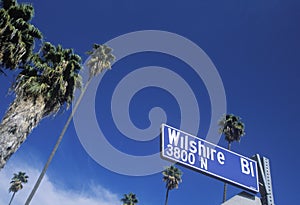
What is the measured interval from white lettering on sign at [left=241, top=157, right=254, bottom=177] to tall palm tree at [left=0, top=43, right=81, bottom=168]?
8.97m

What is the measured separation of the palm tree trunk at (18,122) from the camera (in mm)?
10836

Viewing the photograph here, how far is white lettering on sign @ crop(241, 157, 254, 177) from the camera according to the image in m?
5.77

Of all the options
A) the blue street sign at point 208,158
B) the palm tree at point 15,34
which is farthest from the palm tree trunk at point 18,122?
the blue street sign at point 208,158

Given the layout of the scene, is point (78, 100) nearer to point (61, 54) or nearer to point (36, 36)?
point (61, 54)

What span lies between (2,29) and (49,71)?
9.80 feet

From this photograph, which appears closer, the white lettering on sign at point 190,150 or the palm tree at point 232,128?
the white lettering on sign at point 190,150

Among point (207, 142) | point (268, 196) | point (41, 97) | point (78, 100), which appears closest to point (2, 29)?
point (41, 97)

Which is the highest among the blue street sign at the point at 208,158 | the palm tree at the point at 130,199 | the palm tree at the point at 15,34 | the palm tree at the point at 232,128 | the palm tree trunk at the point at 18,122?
the palm tree at the point at 232,128

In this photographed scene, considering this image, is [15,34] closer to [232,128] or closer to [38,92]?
[38,92]

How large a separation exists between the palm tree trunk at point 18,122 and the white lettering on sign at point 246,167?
8973 mm

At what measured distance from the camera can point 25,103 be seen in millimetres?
12781

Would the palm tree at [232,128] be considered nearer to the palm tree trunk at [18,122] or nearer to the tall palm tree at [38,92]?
the tall palm tree at [38,92]

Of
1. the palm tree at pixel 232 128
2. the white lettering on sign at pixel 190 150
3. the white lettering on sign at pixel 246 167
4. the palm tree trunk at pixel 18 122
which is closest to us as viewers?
the white lettering on sign at pixel 190 150

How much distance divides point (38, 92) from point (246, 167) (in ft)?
34.7
